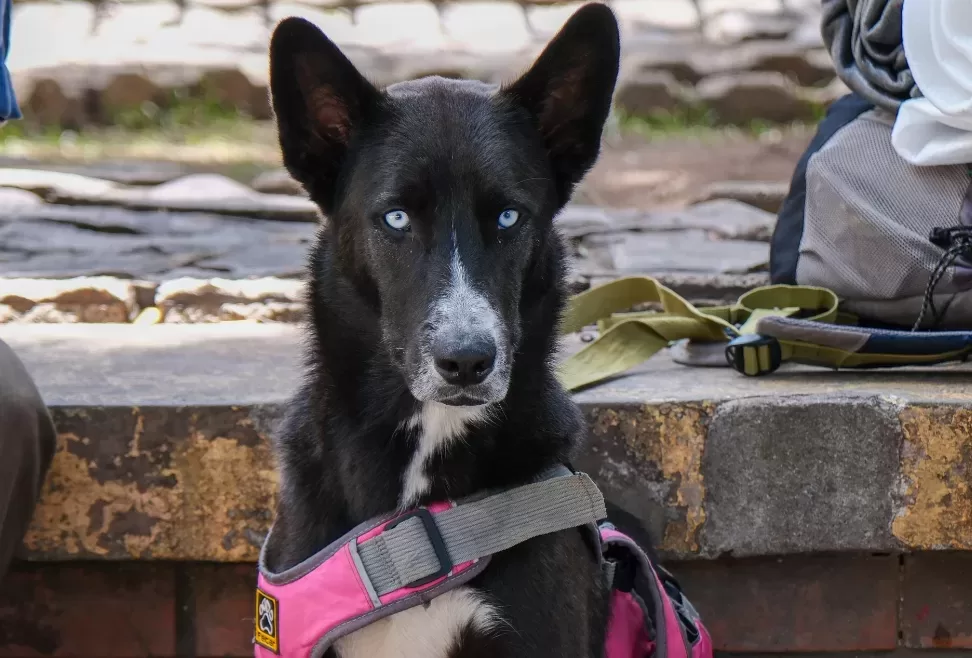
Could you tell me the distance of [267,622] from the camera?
6.01 feet

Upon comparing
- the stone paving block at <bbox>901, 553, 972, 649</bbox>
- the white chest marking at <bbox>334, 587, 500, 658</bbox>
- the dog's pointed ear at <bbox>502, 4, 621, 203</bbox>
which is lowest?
the stone paving block at <bbox>901, 553, 972, 649</bbox>

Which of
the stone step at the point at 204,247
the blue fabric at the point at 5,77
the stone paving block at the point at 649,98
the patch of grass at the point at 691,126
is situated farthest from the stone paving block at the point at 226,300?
the stone paving block at the point at 649,98

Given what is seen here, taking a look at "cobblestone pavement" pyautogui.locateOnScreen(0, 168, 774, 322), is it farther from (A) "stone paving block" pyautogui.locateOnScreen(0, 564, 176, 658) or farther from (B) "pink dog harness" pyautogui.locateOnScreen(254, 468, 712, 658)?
(B) "pink dog harness" pyautogui.locateOnScreen(254, 468, 712, 658)

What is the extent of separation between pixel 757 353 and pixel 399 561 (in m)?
1.21

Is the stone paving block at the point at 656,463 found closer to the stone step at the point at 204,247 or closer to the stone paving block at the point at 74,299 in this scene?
the stone step at the point at 204,247

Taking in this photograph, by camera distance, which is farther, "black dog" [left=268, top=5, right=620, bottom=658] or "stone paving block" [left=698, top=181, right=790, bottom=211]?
"stone paving block" [left=698, top=181, right=790, bottom=211]

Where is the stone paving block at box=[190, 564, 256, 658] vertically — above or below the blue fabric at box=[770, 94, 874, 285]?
below

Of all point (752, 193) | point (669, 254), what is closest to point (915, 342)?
point (669, 254)

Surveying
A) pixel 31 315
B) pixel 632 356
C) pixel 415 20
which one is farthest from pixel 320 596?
pixel 415 20

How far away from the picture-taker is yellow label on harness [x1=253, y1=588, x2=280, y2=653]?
181 cm

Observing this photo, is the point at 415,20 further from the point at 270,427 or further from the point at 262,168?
the point at 270,427

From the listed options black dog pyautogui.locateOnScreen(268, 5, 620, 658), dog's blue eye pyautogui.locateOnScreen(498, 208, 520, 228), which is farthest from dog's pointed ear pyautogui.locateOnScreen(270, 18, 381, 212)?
dog's blue eye pyautogui.locateOnScreen(498, 208, 520, 228)

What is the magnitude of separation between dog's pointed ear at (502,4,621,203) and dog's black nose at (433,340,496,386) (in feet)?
1.60

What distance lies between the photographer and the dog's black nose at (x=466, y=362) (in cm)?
170
